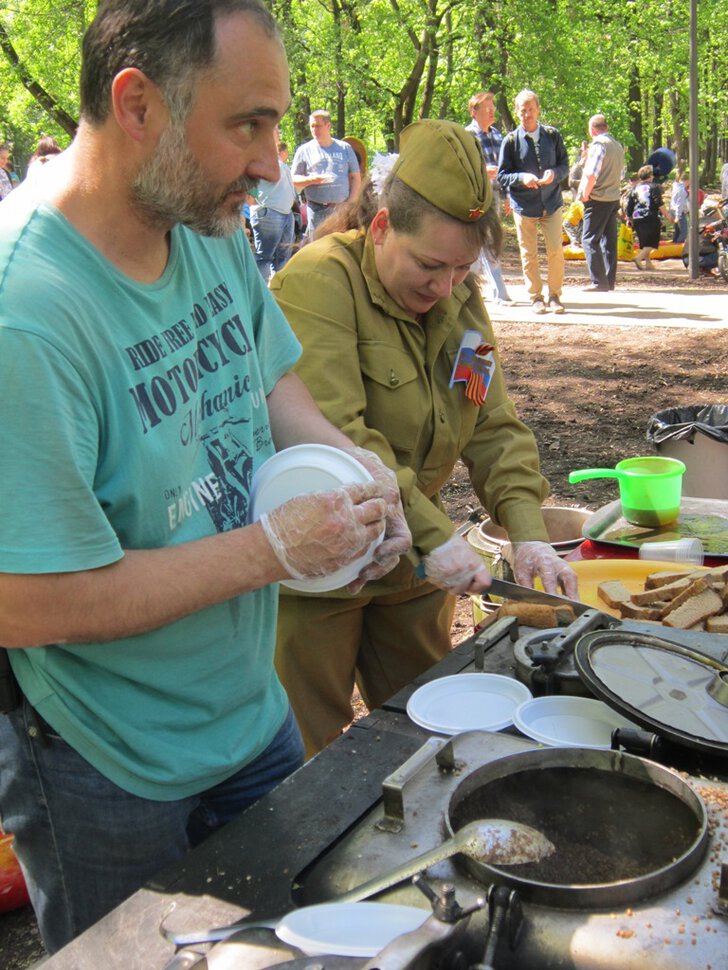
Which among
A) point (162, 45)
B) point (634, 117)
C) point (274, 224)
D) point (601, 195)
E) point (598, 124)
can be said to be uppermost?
point (634, 117)

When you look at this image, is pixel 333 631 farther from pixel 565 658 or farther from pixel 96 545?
pixel 96 545

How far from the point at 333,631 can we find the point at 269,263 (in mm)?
7801

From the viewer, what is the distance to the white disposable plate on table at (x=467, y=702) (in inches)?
63.7

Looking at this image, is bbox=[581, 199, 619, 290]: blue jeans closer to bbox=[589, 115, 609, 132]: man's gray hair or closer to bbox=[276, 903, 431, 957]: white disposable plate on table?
bbox=[589, 115, 609, 132]: man's gray hair

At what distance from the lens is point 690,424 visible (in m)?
3.55

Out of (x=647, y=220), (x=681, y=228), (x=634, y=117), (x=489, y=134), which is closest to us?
(x=489, y=134)

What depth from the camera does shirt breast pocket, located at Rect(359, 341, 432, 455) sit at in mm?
2418

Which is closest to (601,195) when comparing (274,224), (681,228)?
(274,224)

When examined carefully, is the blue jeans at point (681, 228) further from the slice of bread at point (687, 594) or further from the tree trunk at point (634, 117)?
the slice of bread at point (687, 594)

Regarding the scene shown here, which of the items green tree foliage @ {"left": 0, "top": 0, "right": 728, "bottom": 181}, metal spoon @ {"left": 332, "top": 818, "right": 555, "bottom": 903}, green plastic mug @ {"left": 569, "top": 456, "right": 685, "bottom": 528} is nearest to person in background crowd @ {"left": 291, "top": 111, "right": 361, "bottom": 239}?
green plastic mug @ {"left": 569, "top": 456, "right": 685, "bottom": 528}

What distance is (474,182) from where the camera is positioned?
2.28 m

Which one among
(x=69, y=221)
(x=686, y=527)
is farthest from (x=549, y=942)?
(x=686, y=527)

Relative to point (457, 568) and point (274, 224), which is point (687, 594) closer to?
point (457, 568)

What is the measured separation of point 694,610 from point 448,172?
1.16 metres
